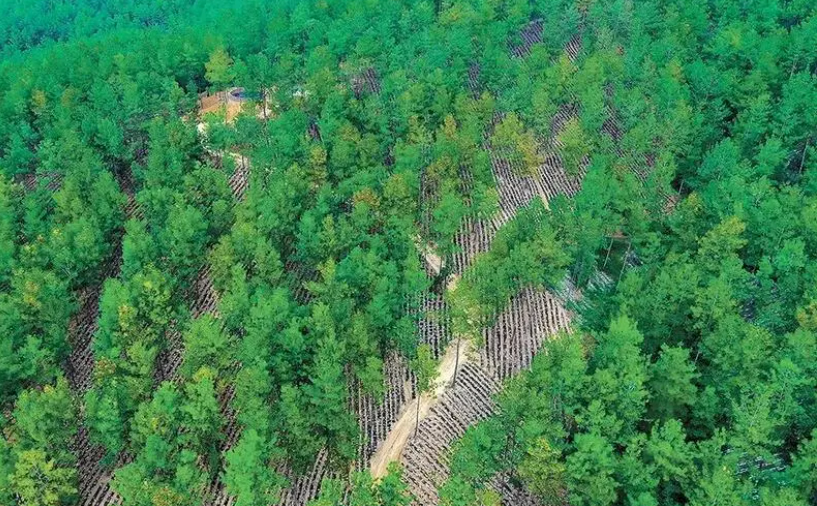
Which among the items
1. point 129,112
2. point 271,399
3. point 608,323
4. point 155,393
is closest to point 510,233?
point 608,323

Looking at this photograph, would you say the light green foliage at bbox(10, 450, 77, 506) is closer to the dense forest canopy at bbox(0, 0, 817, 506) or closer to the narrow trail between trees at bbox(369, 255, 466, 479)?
the dense forest canopy at bbox(0, 0, 817, 506)

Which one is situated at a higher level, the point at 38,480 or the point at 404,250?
the point at 38,480

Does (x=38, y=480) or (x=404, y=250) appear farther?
(x=404, y=250)

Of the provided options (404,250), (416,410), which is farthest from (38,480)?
(404,250)

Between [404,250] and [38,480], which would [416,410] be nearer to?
[404,250]

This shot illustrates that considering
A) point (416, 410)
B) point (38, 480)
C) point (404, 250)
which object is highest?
point (38, 480)

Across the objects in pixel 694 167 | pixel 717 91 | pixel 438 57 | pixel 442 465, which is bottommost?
pixel 442 465

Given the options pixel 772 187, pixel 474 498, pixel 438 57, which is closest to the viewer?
pixel 474 498

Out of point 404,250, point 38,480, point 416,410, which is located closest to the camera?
point 38,480

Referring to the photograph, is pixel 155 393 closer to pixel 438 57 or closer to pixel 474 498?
pixel 474 498

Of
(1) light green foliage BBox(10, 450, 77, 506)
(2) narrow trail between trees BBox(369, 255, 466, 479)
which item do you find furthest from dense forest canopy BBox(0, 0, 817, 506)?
(2) narrow trail between trees BBox(369, 255, 466, 479)
